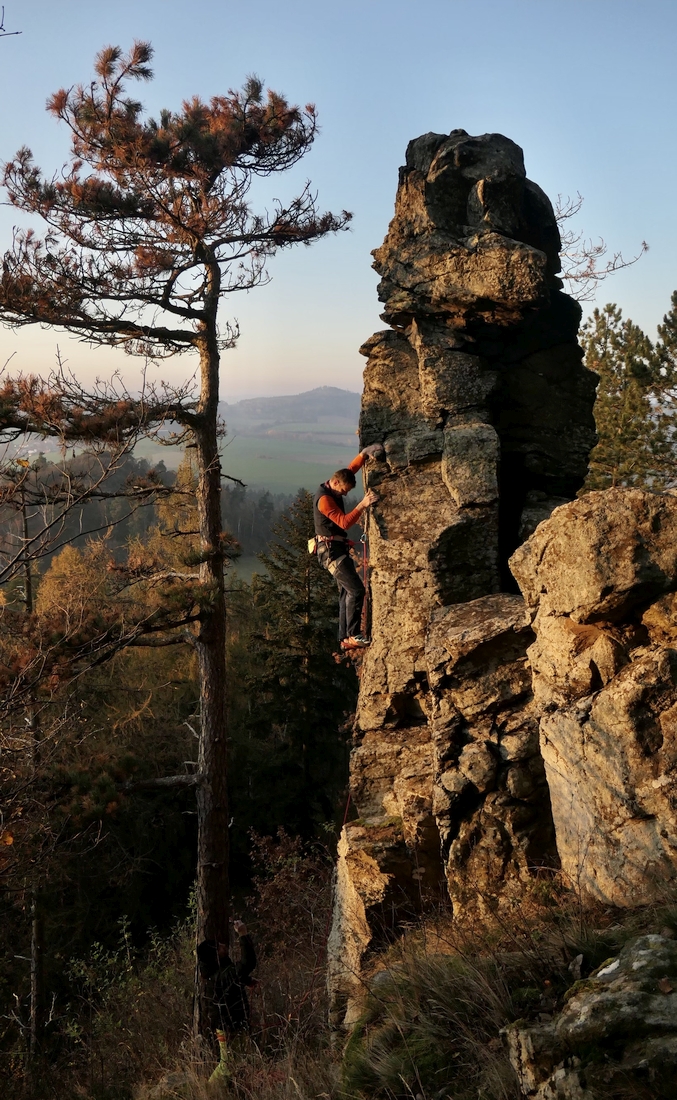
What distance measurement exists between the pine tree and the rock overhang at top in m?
12.3

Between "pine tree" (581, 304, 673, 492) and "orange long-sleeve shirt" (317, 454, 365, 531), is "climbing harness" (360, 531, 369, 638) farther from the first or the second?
"pine tree" (581, 304, 673, 492)

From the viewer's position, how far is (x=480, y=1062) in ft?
12.4

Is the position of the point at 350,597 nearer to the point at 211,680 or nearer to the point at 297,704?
the point at 211,680

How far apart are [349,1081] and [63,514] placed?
162 inches

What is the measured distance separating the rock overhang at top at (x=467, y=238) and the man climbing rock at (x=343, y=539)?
2.01 meters

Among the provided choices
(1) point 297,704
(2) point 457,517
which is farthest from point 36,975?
(2) point 457,517

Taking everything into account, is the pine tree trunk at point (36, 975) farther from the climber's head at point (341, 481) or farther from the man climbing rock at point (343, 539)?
the climber's head at point (341, 481)

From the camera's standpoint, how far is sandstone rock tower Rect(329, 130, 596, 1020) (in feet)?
22.8

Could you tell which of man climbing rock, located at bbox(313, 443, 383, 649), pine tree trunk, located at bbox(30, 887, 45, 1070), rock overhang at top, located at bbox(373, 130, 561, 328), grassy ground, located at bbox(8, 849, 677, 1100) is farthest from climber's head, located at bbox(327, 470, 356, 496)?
pine tree trunk, located at bbox(30, 887, 45, 1070)

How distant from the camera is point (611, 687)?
5488 mm

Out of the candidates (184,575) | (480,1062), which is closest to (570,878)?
(480,1062)

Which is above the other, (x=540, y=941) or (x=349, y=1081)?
(x=540, y=941)

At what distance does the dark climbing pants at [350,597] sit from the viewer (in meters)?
9.12

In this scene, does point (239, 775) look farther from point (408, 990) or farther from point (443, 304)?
point (408, 990)
